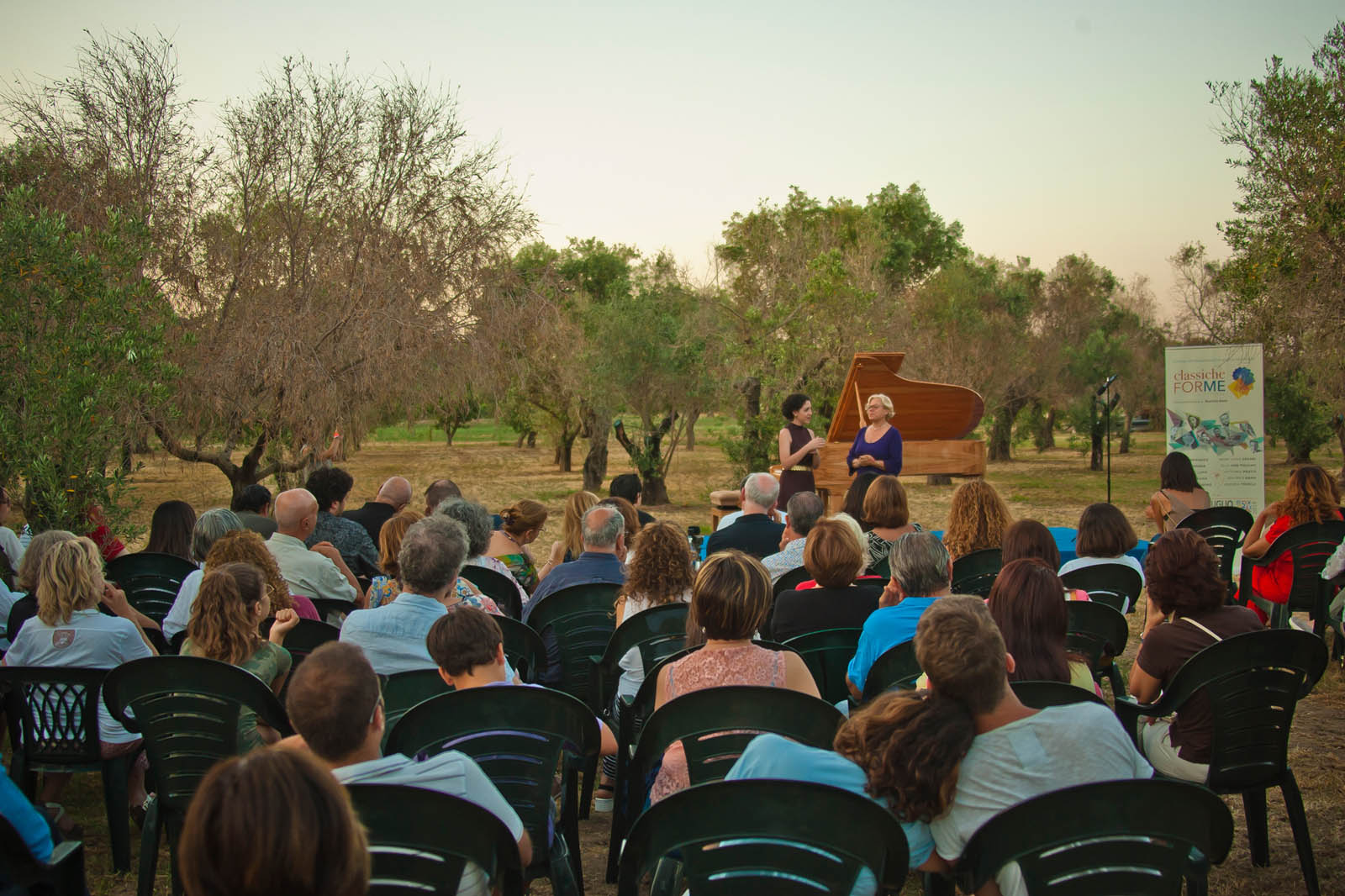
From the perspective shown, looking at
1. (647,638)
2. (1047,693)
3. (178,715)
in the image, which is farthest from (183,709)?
(1047,693)

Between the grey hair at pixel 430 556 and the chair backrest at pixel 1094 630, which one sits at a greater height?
the grey hair at pixel 430 556

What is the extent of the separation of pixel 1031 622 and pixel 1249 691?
872 mm

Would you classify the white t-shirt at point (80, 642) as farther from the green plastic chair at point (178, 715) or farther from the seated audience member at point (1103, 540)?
the seated audience member at point (1103, 540)

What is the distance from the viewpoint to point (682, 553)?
4.24 metres

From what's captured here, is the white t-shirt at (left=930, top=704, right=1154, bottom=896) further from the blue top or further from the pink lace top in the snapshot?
the blue top

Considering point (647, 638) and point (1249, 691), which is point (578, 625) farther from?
point (1249, 691)

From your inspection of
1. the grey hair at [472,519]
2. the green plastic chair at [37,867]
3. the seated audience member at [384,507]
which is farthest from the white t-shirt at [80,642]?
the seated audience member at [384,507]

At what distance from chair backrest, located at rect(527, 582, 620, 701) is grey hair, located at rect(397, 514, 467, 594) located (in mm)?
833

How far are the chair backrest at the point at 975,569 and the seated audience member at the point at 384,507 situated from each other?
379 centimetres

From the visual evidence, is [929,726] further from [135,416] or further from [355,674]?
[135,416]

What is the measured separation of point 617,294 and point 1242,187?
12409mm

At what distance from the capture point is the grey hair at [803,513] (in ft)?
18.1

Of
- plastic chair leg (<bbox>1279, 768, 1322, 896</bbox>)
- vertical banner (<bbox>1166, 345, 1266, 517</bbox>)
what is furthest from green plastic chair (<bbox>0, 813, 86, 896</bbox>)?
vertical banner (<bbox>1166, 345, 1266, 517</bbox>)

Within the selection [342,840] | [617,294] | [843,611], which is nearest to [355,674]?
[342,840]
